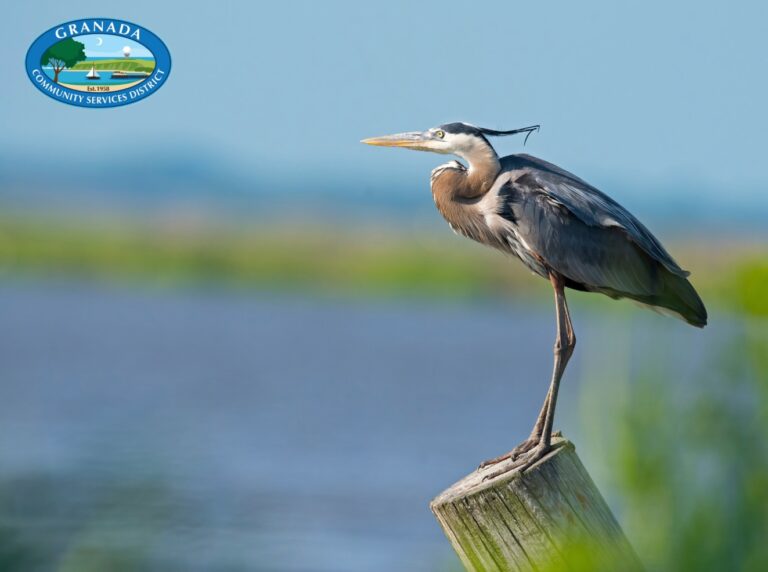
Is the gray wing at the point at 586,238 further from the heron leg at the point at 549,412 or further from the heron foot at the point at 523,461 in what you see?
the heron foot at the point at 523,461

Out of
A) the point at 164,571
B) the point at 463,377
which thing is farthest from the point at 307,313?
→ the point at 164,571

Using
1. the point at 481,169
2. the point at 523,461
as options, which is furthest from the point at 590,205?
the point at 523,461

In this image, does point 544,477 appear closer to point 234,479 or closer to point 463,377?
point 234,479

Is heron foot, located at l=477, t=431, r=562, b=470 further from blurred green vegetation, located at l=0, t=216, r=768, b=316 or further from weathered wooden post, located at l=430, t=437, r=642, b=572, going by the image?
blurred green vegetation, located at l=0, t=216, r=768, b=316

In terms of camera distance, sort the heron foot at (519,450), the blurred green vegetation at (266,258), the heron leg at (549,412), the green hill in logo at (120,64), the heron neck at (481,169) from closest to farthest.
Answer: the heron leg at (549,412)
the heron foot at (519,450)
the heron neck at (481,169)
the green hill in logo at (120,64)
the blurred green vegetation at (266,258)

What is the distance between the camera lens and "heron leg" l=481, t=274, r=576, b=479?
3.96 m

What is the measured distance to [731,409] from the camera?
538 cm

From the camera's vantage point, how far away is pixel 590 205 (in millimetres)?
4750

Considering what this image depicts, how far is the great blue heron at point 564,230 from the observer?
4.74 metres

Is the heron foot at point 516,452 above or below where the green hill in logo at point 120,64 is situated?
below

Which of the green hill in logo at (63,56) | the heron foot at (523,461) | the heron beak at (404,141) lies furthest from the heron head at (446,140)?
the green hill in logo at (63,56)

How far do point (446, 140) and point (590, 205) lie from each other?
1.80 feet

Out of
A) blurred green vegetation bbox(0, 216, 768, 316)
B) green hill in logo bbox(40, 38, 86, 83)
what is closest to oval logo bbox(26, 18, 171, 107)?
green hill in logo bbox(40, 38, 86, 83)

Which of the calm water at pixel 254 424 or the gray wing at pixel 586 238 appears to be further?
the calm water at pixel 254 424
